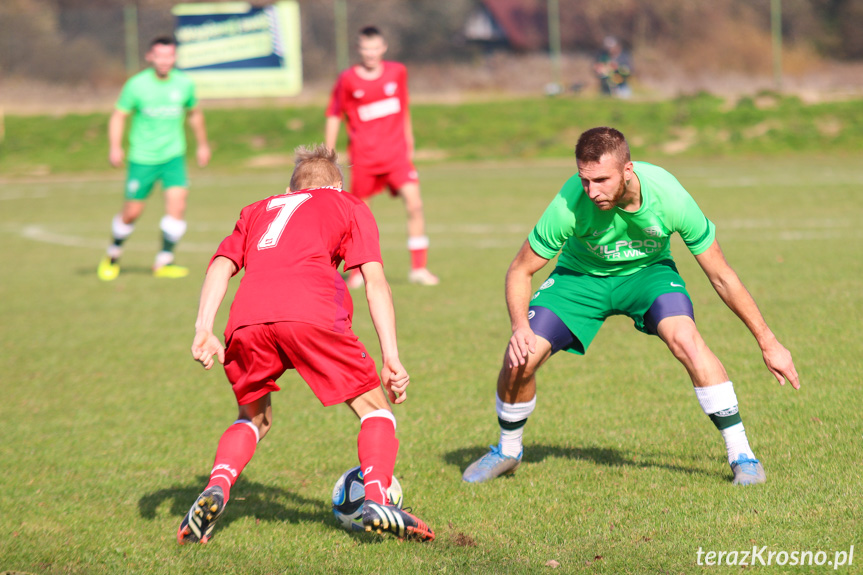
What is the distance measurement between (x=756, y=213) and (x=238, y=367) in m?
11.3

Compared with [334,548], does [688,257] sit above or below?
below

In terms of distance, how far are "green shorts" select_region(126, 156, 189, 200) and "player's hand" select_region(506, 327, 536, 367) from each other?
24.5 feet

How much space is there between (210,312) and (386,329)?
27.4 inches

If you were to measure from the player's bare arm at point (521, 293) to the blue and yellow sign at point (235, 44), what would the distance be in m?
26.4

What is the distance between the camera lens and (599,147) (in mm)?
4121

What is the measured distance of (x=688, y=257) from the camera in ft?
36.0

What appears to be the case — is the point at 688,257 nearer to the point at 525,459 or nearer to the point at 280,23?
the point at 525,459

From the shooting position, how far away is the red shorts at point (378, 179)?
10.1 m

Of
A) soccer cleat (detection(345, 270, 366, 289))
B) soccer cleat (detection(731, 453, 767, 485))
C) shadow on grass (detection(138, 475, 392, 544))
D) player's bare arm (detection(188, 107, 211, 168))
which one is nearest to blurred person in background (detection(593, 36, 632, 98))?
player's bare arm (detection(188, 107, 211, 168))

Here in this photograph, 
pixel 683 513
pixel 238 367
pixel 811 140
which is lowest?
pixel 811 140

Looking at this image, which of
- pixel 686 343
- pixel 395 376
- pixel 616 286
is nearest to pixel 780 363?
pixel 686 343

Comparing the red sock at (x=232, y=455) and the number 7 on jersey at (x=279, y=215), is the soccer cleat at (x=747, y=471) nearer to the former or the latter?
the red sock at (x=232, y=455)

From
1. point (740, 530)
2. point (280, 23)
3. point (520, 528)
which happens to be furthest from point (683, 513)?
point (280, 23)

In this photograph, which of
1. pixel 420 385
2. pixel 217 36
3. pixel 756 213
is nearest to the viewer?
pixel 420 385
